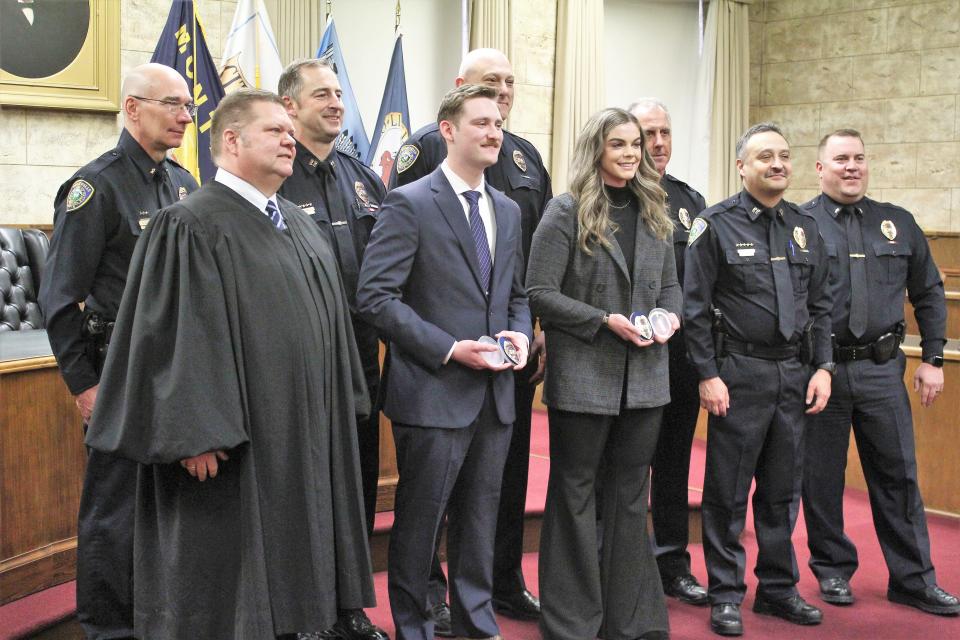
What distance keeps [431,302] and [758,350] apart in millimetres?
1088

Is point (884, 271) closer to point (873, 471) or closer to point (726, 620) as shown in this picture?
point (873, 471)

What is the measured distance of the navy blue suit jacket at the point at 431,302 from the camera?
2678 mm

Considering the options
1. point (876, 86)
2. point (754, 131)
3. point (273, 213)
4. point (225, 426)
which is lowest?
point (225, 426)

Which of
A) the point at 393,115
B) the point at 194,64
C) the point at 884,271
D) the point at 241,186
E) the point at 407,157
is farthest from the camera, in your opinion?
the point at 393,115

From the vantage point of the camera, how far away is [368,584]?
2451 mm

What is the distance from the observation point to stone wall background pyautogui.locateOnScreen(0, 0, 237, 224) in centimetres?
570

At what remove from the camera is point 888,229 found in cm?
360

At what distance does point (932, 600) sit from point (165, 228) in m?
2.67

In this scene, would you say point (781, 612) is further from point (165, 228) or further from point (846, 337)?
point (165, 228)

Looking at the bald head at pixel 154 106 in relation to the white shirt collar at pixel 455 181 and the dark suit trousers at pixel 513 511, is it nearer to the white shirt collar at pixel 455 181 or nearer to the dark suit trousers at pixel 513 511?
the white shirt collar at pixel 455 181

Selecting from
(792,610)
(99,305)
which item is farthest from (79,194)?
(792,610)

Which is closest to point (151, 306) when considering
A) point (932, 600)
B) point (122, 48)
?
point (932, 600)

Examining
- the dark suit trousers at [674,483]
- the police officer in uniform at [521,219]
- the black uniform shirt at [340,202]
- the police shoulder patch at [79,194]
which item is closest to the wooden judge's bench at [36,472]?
the police shoulder patch at [79,194]

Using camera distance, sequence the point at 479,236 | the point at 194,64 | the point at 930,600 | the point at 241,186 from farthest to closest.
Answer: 1. the point at 194,64
2. the point at 930,600
3. the point at 479,236
4. the point at 241,186
